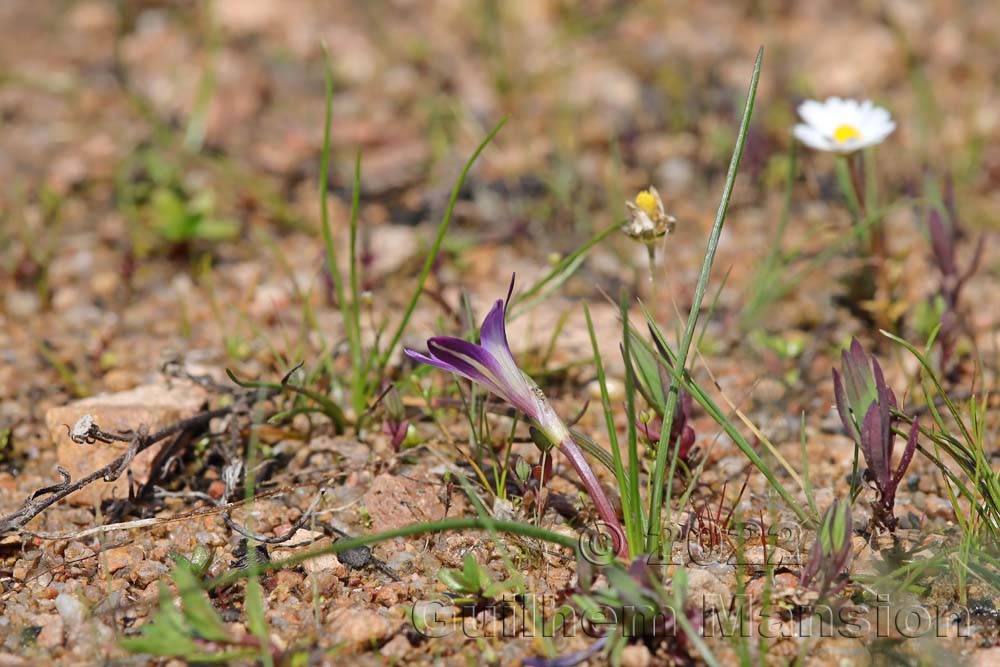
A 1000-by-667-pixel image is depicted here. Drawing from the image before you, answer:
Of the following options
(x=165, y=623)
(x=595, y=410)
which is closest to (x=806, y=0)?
(x=595, y=410)

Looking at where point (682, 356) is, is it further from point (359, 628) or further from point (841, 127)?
point (841, 127)

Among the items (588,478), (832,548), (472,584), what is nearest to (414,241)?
(588,478)

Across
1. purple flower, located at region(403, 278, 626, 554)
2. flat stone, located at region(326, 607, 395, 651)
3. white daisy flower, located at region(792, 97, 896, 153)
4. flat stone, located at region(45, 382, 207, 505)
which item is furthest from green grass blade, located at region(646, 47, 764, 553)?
flat stone, located at region(45, 382, 207, 505)

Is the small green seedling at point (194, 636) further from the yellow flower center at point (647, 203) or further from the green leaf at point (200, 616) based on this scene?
the yellow flower center at point (647, 203)

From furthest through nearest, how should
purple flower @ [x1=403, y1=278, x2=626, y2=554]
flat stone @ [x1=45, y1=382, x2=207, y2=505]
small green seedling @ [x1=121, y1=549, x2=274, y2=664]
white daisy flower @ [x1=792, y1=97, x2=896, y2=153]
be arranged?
white daisy flower @ [x1=792, y1=97, x2=896, y2=153] < flat stone @ [x1=45, y1=382, x2=207, y2=505] < purple flower @ [x1=403, y1=278, x2=626, y2=554] < small green seedling @ [x1=121, y1=549, x2=274, y2=664]

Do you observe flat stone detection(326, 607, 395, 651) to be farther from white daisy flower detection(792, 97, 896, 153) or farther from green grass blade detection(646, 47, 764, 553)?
white daisy flower detection(792, 97, 896, 153)

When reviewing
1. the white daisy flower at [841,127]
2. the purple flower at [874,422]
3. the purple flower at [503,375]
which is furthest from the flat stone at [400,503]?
the white daisy flower at [841,127]
